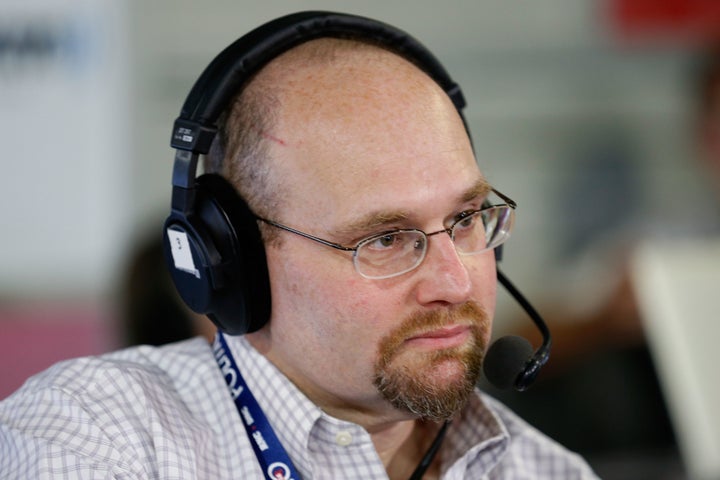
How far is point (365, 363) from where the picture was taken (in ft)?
3.75

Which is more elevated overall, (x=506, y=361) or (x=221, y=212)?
(x=221, y=212)

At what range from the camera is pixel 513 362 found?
1.17 meters

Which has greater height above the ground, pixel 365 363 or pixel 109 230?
pixel 365 363

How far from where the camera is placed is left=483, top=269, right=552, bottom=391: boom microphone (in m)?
1.16

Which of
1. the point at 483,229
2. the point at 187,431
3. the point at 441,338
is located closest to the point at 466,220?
the point at 483,229

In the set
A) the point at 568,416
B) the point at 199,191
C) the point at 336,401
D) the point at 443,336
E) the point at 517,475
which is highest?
the point at 199,191

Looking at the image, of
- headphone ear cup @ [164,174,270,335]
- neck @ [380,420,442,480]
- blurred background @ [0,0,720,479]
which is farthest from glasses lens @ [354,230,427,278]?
blurred background @ [0,0,720,479]

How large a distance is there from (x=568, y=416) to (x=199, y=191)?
1479mm

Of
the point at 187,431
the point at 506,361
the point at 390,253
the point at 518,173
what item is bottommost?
the point at 518,173

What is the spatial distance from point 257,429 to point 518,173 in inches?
115

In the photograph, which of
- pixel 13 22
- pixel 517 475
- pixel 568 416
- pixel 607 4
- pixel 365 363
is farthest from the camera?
pixel 607 4

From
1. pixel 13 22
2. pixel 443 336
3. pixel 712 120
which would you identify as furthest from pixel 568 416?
pixel 13 22

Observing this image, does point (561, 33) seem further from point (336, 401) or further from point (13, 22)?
point (336, 401)

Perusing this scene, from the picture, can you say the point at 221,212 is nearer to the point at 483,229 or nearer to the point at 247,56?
the point at 247,56
